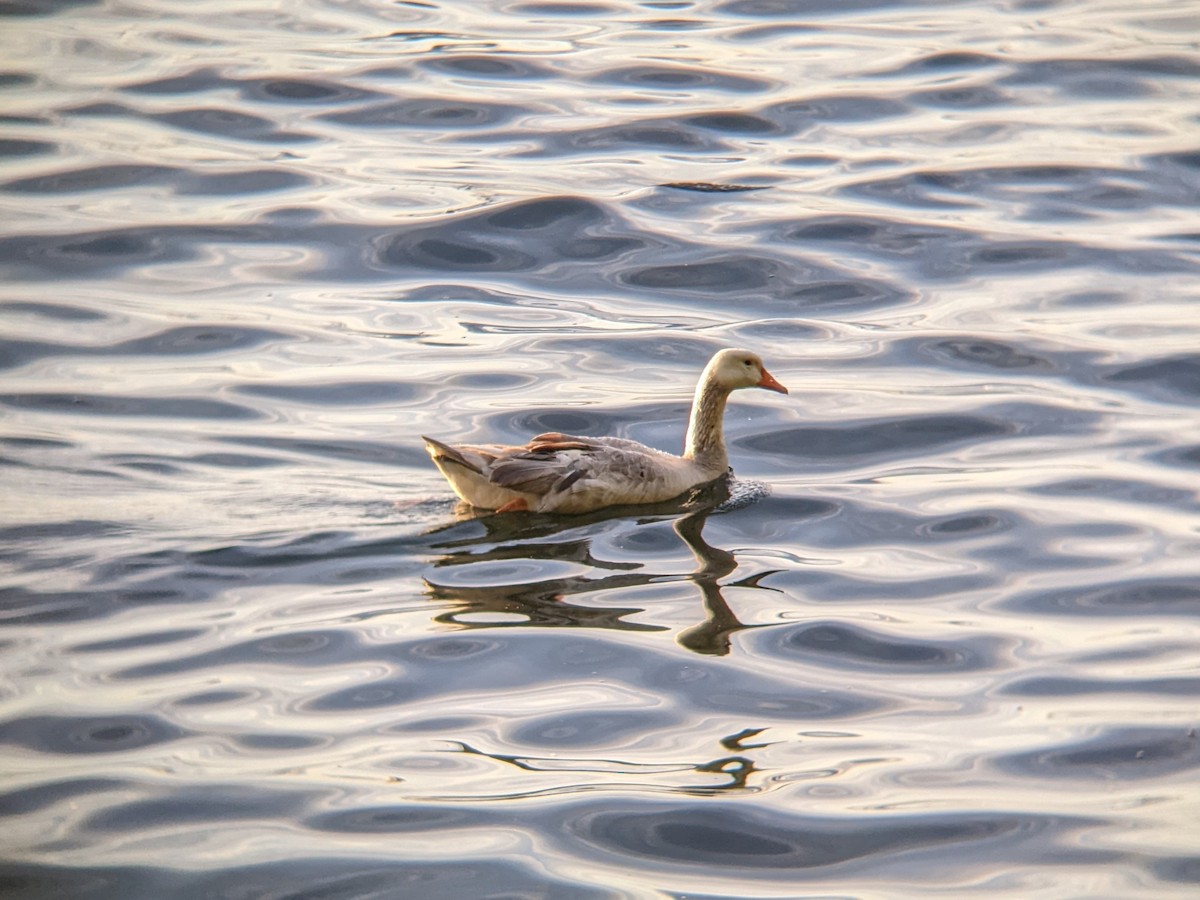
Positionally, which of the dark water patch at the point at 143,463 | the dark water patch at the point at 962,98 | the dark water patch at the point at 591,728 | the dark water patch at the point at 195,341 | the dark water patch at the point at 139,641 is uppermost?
the dark water patch at the point at 962,98

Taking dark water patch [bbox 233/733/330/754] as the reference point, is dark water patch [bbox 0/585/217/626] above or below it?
above

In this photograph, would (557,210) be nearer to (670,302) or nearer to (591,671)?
(670,302)

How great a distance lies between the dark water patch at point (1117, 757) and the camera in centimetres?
763

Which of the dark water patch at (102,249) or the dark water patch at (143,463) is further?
the dark water patch at (102,249)

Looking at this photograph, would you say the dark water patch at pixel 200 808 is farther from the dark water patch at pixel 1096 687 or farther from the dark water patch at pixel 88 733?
the dark water patch at pixel 1096 687

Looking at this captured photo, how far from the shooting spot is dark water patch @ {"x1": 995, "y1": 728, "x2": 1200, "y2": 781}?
300 inches

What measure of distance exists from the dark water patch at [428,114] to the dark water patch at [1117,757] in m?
14.9

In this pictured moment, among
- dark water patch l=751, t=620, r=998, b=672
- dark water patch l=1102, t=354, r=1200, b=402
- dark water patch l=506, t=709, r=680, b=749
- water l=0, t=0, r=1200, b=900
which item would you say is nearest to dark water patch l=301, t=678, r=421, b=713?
water l=0, t=0, r=1200, b=900

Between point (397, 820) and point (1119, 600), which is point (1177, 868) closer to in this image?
point (1119, 600)

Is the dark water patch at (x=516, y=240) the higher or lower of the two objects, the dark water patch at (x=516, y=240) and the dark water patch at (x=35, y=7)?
the lower

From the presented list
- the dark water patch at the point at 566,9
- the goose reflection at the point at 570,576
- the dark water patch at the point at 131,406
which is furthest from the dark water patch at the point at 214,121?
the goose reflection at the point at 570,576

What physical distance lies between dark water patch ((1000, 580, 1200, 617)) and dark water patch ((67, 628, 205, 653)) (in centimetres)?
461

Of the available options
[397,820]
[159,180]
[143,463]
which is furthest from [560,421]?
[159,180]

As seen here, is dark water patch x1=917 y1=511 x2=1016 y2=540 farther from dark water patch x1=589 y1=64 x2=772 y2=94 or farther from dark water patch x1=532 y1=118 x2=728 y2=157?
dark water patch x1=589 y1=64 x2=772 y2=94
